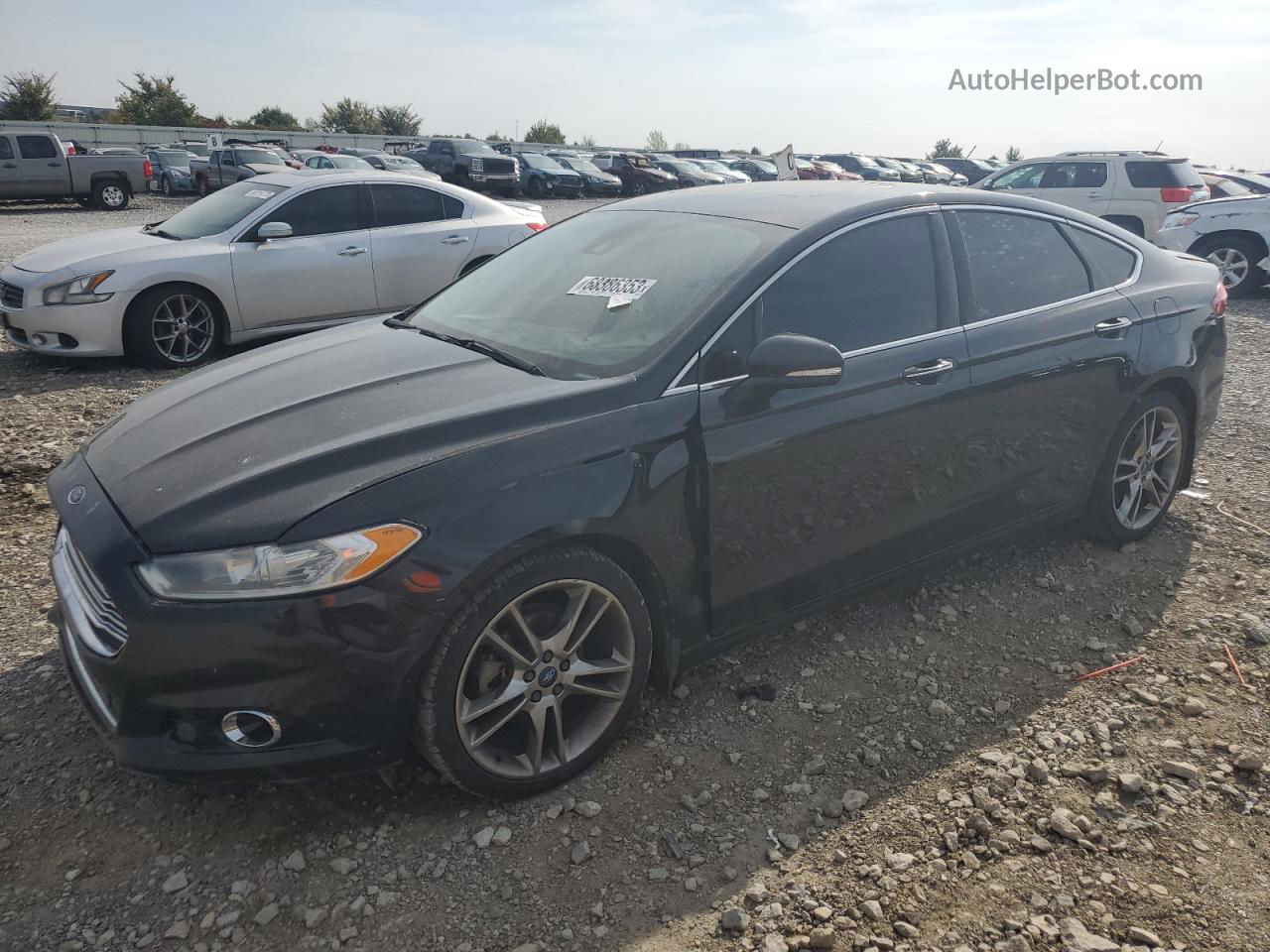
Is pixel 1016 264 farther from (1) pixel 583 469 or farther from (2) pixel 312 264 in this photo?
(2) pixel 312 264

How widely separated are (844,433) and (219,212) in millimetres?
6477

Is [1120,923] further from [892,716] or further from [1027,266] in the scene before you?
[1027,266]

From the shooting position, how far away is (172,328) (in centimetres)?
712

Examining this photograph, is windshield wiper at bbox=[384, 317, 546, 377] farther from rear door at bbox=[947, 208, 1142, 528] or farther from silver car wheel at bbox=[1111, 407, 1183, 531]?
silver car wheel at bbox=[1111, 407, 1183, 531]

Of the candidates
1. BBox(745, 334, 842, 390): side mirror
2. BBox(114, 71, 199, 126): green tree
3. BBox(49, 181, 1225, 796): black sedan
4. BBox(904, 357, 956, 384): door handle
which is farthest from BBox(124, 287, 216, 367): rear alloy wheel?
BBox(114, 71, 199, 126): green tree

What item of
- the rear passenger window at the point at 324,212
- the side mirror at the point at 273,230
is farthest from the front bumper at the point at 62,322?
the rear passenger window at the point at 324,212

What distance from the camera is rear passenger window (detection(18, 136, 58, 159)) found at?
68.6ft

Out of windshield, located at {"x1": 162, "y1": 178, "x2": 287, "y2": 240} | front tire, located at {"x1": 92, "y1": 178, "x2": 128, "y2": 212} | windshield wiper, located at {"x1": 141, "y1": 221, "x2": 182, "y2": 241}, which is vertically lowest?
windshield wiper, located at {"x1": 141, "y1": 221, "x2": 182, "y2": 241}

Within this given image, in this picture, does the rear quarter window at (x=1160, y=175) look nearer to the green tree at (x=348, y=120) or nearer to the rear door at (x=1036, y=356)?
the rear door at (x=1036, y=356)

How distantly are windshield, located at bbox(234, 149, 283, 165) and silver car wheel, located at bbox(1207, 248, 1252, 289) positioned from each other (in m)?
22.4

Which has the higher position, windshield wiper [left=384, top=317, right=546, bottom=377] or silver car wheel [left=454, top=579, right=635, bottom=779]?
windshield wiper [left=384, top=317, right=546, bottom=377]

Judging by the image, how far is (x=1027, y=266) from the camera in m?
3.78

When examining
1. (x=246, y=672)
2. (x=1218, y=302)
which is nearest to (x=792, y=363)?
(x=246, y=672)

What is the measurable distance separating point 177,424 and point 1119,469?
3.75 metres
